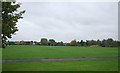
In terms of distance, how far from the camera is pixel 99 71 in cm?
1758

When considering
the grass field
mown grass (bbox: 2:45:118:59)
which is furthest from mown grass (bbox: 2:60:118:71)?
mown grass (bbox: 2:45:118:59)

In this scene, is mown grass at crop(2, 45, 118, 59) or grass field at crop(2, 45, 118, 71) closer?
grass field at crop(2, 45, 118, 71)

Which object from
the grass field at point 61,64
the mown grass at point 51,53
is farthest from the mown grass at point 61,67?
the mown grass at point 51,53

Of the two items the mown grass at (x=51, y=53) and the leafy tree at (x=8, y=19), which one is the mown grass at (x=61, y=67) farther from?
the mown grass at (x=51, y=53)

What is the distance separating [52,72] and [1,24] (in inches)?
174

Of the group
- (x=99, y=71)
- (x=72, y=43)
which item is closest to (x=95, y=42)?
(x=72, y=43)

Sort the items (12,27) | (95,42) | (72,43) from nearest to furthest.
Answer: (12,27) < (95,42) < (72,43)

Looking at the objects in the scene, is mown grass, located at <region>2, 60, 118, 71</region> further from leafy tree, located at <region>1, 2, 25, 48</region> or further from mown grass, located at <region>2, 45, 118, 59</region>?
mown grass, located at <region>2, 45, 118, 59</region>

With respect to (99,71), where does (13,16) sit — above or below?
above

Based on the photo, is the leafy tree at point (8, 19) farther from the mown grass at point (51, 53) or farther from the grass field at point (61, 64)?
the mown grass at point (51, 53)

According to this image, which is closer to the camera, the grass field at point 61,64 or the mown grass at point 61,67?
the mown grass at point 61,67

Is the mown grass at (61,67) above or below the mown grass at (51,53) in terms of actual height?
below

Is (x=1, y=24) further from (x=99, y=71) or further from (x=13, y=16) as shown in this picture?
(x=99, y=71)

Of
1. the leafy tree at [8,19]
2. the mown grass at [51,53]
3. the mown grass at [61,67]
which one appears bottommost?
the mown grass at [61,67]
